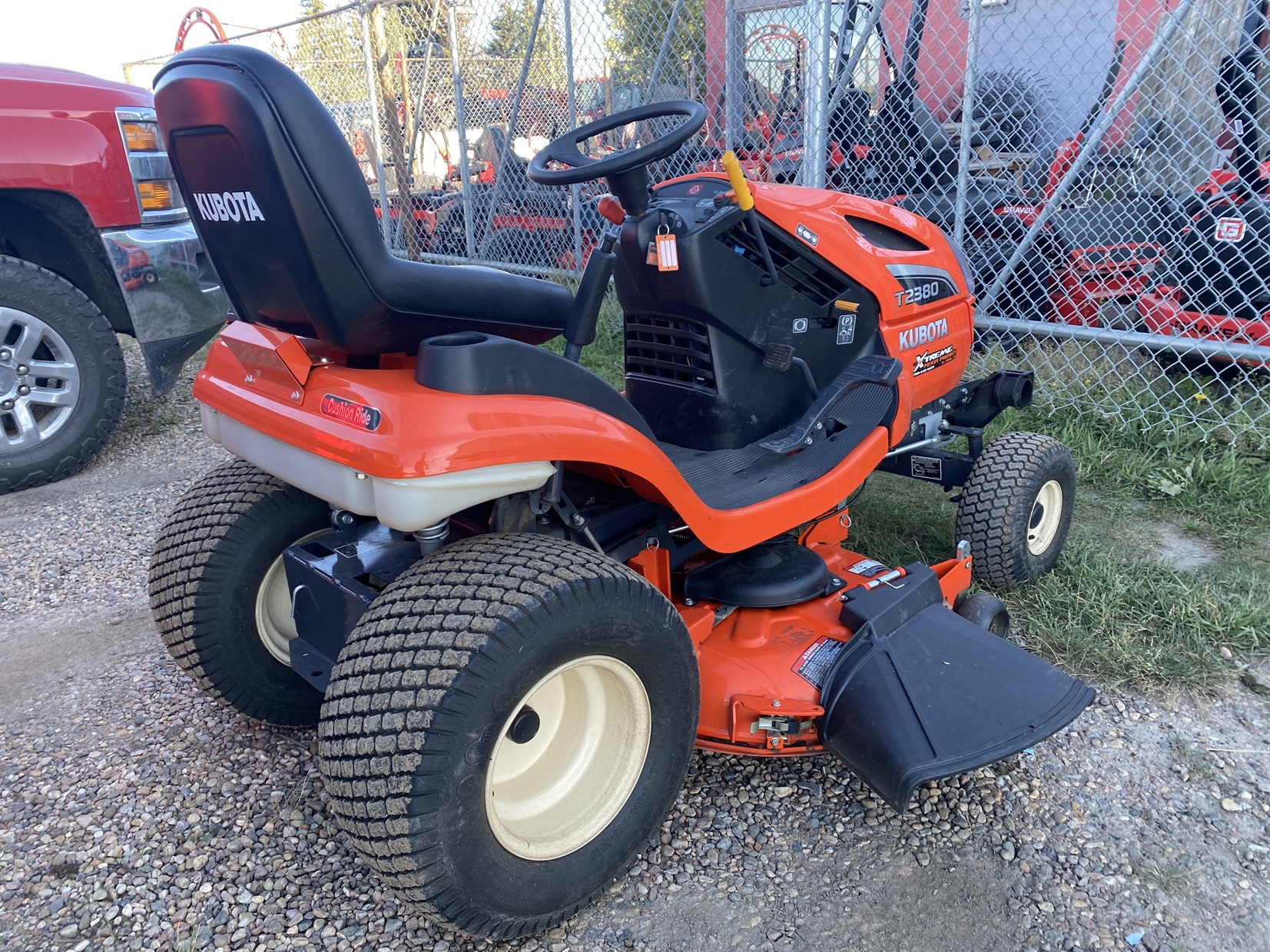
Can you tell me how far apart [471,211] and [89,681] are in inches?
209

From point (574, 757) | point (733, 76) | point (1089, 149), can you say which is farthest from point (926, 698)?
point (733, 76)

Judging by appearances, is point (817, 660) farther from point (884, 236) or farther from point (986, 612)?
point (884, 236)

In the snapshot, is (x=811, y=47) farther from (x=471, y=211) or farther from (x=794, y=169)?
(x=471, y=211)

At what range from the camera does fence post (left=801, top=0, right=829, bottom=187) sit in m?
4.30

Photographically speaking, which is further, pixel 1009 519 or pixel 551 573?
pixel 1009 519

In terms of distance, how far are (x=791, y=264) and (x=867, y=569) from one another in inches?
33.6

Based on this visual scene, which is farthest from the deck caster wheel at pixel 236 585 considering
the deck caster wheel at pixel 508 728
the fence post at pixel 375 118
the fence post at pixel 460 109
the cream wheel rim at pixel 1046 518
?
the fence post at pixel 375 118

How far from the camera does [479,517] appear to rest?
2104mm

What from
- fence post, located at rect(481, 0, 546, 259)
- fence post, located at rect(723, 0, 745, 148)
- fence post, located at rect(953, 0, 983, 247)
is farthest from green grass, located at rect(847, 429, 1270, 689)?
fence post, located at rect(481, 0, 546, 259)

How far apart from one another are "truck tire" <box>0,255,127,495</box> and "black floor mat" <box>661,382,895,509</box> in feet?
9.44

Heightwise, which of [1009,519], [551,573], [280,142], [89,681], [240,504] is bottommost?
[89,681]

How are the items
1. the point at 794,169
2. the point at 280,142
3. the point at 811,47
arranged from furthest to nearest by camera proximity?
the point at 794,169, the point at 811,47, the point at 280,142

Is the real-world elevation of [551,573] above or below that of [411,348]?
below

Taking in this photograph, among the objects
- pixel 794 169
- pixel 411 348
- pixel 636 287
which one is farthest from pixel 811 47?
pixel 411 348
